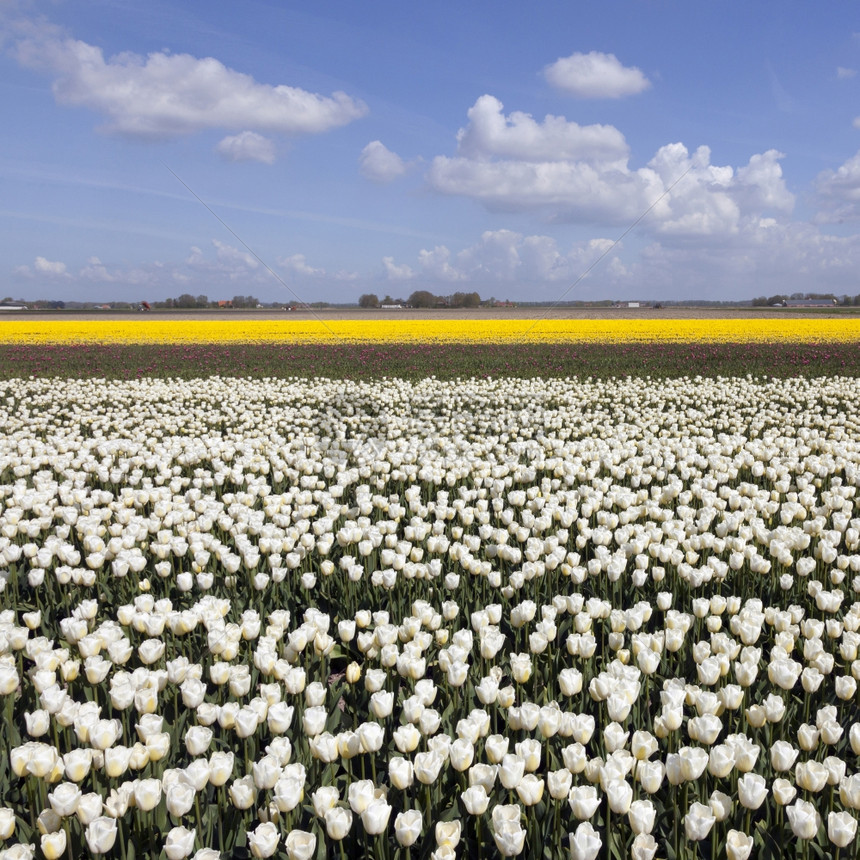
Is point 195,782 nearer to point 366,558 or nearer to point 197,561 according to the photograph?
point 197,561

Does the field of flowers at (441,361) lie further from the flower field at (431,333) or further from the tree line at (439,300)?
the tree line at (439,300)

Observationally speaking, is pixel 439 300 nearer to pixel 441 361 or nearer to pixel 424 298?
pixel 424 298

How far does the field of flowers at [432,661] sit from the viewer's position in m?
2.34

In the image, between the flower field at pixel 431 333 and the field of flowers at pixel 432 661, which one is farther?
the flower field at pixel 431 333

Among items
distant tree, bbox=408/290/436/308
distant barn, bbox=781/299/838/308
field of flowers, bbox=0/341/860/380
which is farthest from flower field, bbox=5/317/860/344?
distant barn, bbox=781/299/838/308

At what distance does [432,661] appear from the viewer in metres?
4.02

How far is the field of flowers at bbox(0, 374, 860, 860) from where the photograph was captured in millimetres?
2344

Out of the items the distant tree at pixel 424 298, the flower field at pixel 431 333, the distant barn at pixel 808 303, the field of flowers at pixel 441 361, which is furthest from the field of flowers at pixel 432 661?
the distant barn at pixel 808 303

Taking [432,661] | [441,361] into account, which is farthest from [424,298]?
[432,661]

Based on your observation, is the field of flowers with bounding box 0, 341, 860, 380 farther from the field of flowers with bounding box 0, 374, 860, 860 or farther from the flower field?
the field of flowers with bounding box 0, 374, 860, 860

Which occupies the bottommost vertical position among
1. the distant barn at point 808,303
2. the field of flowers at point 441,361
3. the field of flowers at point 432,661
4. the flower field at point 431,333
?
the field of flowers at point 432,661

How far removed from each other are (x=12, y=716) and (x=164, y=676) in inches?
35.7

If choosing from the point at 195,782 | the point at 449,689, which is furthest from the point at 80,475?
the point at 195,782

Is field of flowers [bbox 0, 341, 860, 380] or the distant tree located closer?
field of flowers [bbox 0, 341, 860, 380]
